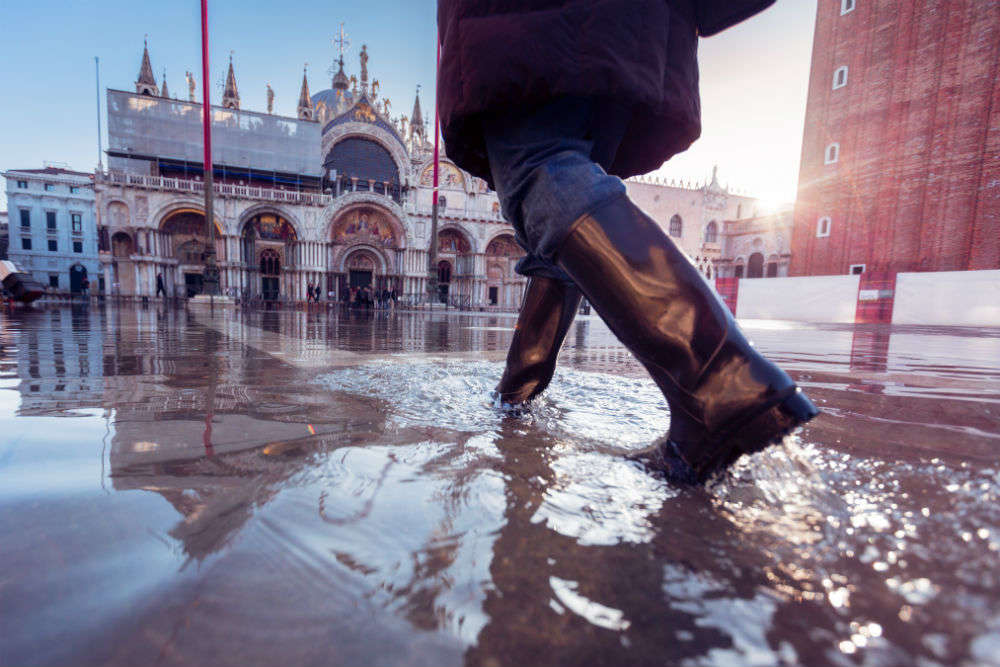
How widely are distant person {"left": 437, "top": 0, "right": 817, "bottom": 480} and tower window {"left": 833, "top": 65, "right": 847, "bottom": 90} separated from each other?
2228cm

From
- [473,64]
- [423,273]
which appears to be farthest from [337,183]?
[473,64]

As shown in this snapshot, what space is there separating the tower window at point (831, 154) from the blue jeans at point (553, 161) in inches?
857

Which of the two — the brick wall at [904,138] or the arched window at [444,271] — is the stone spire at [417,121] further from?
the brick wall at [904,138]

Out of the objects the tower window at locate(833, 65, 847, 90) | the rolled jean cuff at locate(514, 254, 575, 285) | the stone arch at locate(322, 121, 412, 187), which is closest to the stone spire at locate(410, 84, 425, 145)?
the stone arch at locate(322, 121, 412, 187)

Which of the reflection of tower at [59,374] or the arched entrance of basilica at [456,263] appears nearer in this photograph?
the reflection of tower at [59,374]

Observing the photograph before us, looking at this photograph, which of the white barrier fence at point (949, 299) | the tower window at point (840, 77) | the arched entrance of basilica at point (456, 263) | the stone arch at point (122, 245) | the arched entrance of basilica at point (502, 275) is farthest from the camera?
the arched entrance of basilica at point (502, 275)

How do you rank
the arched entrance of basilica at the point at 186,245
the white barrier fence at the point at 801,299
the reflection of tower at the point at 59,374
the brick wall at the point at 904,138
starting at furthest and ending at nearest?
the arched entrance of basilica at the point at 186,245
the brick wall at the point at 904,138
the white barrier fence at the point at 801,299
the reflection of tower at the point at 59,374

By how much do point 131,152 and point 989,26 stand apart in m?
36.1

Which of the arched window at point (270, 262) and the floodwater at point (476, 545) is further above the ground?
the arched window at point (270, 262)

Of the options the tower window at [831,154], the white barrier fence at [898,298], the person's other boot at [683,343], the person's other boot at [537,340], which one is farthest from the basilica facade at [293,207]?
the person's other boot at [683,343]

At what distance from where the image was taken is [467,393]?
148cm

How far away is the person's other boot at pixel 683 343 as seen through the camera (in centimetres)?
65

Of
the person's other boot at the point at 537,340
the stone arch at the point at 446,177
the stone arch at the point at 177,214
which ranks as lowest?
the person's other boot at the point at 537,340

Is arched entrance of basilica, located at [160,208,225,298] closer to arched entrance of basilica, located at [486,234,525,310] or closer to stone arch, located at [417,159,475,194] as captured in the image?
stone arch, located at [417,159,475,194]
